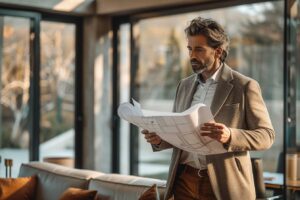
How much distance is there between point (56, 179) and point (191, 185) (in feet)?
6.43

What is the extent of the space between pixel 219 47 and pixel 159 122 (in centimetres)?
41

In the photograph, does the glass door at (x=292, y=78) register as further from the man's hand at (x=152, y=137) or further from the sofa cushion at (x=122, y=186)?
the man's hand at (x=152, y=137)

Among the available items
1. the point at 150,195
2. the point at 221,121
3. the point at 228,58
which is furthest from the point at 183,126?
the point at 228,58

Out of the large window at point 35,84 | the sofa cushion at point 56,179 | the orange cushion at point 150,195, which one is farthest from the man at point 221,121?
the large window at point 35,84

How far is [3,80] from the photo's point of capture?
5586 millimetres

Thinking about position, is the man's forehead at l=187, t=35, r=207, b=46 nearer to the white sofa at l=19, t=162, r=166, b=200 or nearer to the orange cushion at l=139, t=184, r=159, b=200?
the orange cushion at l=139, t=184, r=159, b=200

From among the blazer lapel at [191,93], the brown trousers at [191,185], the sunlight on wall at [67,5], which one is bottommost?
the brown trousers at [191,185]

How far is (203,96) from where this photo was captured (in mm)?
2365

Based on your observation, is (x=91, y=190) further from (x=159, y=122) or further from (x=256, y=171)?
(x=159, y=122)

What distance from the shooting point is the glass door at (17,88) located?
220 inches

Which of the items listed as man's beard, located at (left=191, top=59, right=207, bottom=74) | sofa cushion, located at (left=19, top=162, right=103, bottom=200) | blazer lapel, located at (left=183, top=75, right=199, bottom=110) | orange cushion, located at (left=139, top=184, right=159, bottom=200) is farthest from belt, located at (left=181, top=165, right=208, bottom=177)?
sofa cushion, located at (left=19, top=162, right=103, bottom=200)

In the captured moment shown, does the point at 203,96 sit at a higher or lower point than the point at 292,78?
lower

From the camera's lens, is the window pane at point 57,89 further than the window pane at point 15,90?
Yes

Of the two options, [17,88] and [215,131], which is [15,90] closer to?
[17,88]
